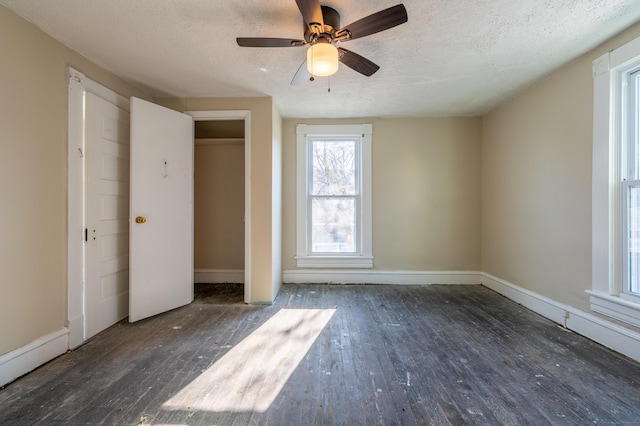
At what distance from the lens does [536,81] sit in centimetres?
268

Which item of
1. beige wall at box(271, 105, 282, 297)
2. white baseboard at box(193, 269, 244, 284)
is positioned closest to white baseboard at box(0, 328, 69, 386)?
beige wall at box(271, 105, 282, 297)

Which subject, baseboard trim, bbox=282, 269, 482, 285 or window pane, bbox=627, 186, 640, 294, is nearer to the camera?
window pane, bbox=627, 186, 640, 294

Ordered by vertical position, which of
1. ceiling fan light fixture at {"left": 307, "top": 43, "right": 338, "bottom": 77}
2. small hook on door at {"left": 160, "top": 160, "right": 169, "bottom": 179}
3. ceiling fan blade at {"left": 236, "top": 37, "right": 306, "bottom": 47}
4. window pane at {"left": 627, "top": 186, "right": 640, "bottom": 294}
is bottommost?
window pane at {"left": 627, "top": 186, "right": 640, "bottom": 294}

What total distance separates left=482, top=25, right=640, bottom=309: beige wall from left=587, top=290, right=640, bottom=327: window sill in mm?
106

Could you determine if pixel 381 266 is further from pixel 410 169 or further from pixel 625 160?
pixel 625 160

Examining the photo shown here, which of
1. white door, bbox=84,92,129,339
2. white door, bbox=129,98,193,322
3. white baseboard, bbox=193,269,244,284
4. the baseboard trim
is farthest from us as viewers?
white baseboard, bbox=193,269,244,284

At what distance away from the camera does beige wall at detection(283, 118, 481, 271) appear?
148 inches

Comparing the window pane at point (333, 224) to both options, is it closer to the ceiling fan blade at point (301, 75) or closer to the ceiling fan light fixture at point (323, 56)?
the ceiling fan blade at point (301, 75)

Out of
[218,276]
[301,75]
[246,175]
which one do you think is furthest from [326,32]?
[218,276]

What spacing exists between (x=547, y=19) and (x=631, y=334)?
7.54ft

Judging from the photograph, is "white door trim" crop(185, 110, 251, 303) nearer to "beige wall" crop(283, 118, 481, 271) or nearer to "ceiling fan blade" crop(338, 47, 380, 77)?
"beige wall" crop(283, 118, 481, 271)

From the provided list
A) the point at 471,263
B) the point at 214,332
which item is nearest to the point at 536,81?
the point at 471,263

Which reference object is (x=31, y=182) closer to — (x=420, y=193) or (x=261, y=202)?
(x=261, y=202)

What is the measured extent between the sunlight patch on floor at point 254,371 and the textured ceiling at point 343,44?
238 cm
